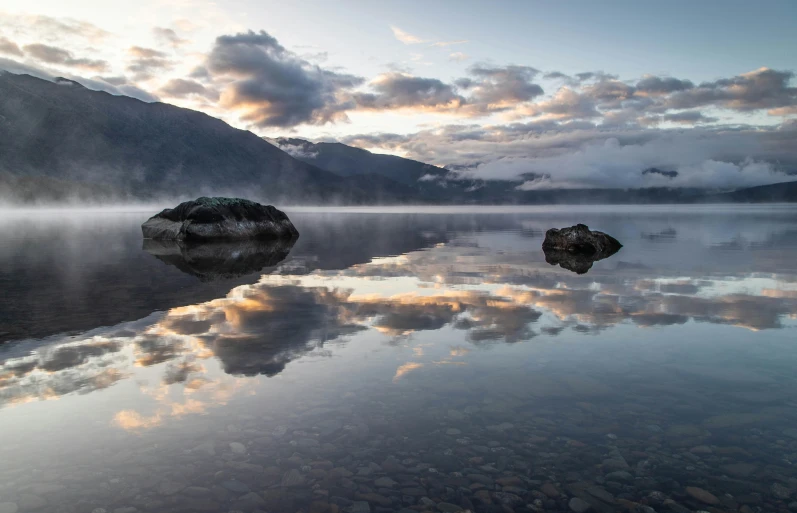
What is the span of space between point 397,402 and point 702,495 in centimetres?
368

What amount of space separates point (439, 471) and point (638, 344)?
6.33 metres

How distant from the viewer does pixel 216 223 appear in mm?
37875

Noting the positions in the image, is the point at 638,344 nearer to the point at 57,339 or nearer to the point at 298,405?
the point at 298,405

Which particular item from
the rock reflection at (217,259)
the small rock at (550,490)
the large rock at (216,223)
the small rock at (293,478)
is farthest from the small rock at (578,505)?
the large rock at (216,223)

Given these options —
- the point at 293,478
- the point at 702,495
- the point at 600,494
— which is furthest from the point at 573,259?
the point at 293,478

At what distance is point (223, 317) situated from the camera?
40.3 ft

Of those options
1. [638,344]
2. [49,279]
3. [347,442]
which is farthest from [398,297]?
[49,279]

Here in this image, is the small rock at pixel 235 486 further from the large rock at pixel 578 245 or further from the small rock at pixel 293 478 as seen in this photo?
the large rock at pixel 578 245

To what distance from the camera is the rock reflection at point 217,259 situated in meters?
20.6

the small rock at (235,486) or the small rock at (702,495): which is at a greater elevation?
the small rock at (235,486)

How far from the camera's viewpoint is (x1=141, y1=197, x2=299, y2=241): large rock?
37.5 m

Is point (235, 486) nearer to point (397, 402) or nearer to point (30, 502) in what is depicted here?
point (30, 502)

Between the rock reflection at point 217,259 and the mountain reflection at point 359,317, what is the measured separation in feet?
3.26

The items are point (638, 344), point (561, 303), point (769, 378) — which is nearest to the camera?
point (769, 378)
